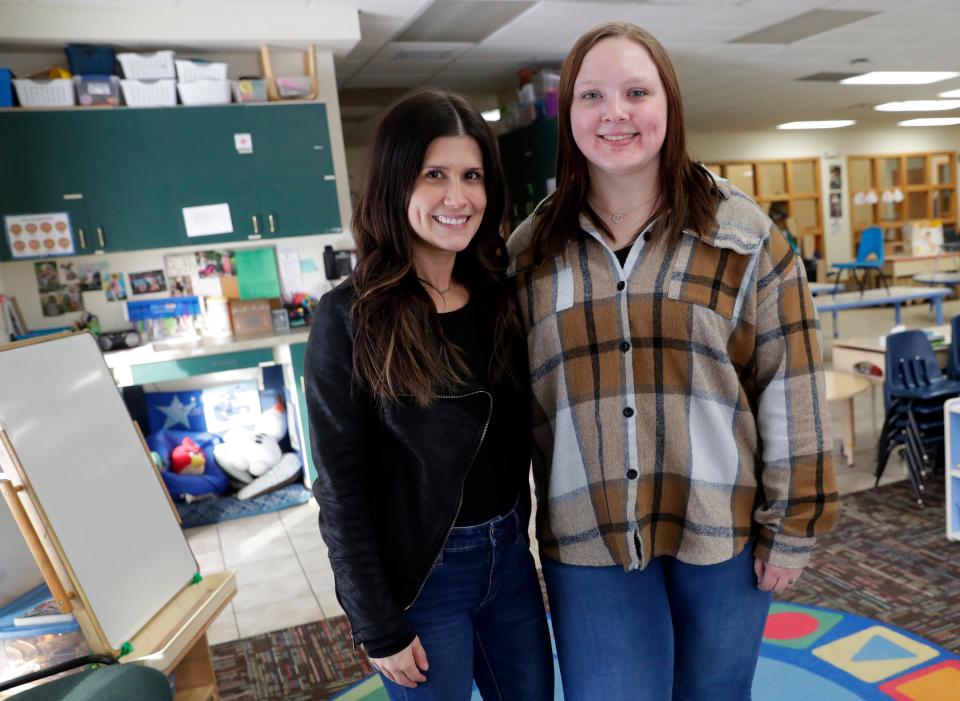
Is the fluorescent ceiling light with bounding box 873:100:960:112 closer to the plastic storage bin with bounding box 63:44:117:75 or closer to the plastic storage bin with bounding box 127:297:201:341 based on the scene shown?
the plastic storage bin with bounding box 127:297:201:341

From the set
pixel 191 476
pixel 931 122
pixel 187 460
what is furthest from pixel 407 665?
pixel 931 122

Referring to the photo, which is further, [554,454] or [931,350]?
[931,350]

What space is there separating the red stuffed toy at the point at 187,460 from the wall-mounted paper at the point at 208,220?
1.31m

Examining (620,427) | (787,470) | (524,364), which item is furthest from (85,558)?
(787,470)

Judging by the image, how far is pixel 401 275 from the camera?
1234mm

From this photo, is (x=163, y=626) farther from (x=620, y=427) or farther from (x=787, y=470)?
(x=787, y=470)

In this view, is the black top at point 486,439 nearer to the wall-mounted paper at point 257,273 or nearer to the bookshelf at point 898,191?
the wall-mounted paper at point 257,273

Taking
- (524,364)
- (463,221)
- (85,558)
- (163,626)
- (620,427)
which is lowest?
(163,626)

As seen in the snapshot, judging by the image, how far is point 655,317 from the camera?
1.27m

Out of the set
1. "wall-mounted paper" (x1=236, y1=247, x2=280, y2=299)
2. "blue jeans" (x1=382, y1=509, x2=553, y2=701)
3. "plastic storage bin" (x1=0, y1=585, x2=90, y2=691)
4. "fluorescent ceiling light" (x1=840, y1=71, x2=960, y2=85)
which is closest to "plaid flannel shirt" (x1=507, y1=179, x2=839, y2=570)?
"blue jeans" (x1=382, y1=509, x2=553, y2=701)

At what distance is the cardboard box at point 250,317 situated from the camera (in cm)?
483

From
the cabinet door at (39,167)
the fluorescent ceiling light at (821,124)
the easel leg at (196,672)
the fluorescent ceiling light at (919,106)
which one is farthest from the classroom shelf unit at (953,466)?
the fluorescent ceiling light at (821,124)

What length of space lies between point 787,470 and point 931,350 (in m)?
3.22

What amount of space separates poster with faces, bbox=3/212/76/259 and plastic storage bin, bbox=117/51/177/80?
897 mm
